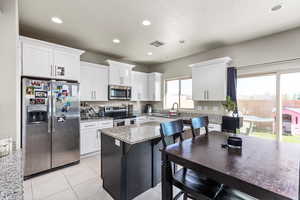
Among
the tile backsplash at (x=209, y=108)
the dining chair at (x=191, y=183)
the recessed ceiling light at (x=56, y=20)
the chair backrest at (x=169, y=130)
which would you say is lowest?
the dining chair at (x=191, y=183)

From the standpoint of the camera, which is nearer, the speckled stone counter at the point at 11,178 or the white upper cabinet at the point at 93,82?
the speckled stone counter at the point at 11,178

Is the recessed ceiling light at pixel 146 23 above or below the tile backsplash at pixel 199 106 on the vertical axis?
above

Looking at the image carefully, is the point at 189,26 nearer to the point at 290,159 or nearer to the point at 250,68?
the point at 250,68

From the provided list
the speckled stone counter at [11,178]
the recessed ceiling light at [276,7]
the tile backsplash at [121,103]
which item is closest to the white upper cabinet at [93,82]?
the tile backsplash at [121,103]

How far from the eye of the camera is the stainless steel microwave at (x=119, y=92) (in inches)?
164

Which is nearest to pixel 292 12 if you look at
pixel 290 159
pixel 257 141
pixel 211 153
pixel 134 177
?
pixel 257 141

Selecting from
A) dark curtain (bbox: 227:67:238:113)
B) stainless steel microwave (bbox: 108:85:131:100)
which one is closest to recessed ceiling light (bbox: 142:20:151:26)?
stainless steel microwave (bbox: 108:85:131:100)

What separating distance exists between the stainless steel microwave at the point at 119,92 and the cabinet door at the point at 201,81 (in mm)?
2112

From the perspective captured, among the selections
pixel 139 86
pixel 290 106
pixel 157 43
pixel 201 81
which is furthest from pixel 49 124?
pixel 290 106

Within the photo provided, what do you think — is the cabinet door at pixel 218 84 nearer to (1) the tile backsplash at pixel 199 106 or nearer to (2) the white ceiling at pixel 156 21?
(1) the tile backsplash at pixel 199 106

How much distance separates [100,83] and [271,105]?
4194 mm

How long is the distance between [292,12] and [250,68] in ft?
4.10

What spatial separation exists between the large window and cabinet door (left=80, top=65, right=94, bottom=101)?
106 inches

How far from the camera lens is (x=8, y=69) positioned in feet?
4.94
